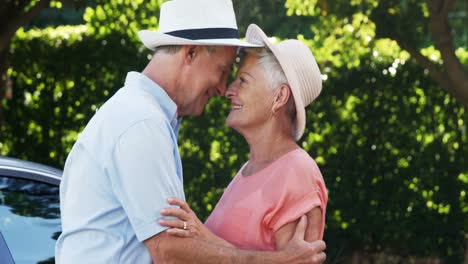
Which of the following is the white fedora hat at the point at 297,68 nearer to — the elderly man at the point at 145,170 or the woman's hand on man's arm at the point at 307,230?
the elderly man at the point at 145,170

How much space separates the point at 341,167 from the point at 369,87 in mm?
753

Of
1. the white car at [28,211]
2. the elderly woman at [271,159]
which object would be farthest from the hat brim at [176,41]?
the white car at [28,211]

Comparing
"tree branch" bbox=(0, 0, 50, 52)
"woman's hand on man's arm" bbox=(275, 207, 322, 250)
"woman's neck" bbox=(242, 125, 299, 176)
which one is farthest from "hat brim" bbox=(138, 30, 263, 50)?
"tree branch" bbox=(0, 0, 50, 52)

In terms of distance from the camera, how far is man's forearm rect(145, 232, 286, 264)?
2.88m

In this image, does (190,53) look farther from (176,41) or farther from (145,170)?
(145,170)

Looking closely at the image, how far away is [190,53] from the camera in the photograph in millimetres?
3121

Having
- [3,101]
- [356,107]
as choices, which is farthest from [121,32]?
[356,107]

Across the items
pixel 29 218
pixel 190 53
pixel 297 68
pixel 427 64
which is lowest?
pixel 427 64

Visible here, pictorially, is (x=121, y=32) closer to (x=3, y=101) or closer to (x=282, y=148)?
(x=3, y=101)

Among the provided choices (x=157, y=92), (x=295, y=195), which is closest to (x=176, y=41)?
(x=157, y=92)

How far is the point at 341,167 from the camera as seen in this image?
919cm

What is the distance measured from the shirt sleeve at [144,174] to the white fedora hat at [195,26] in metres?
0.36

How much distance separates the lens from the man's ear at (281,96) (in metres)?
3.24

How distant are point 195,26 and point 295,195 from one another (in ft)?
1.97
